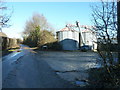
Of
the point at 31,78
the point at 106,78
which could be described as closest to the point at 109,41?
the point at 106,78

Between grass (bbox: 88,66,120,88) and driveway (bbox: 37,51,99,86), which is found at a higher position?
grass (bbox: 88,66,120,88)

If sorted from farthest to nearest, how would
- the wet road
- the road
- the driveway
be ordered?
the driveway < the road < the wet road

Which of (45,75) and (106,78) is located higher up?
(106,78)

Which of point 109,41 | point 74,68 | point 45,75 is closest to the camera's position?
point 109,41

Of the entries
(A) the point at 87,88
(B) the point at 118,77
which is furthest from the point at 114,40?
(A) the point at 87,88

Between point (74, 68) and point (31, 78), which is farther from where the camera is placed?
point (74, 68)

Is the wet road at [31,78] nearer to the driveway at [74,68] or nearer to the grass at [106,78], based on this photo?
the driveway at [74,68]

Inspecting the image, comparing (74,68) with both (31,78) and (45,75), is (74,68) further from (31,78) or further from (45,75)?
(31,78)

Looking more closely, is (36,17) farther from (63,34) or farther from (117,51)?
(117,51)

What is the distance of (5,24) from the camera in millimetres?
19109

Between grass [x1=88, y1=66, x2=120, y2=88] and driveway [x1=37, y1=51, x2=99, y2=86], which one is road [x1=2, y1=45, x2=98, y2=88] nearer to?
driveway [x1=37, y1=51, x2=99, y2=86]

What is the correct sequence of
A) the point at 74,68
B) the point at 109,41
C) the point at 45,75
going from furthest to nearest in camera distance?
the point at 74,68
the point at 45,75
the point at 109,41

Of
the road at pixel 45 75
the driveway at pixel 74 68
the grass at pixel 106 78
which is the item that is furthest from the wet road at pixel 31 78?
the grass at pixel 106 78

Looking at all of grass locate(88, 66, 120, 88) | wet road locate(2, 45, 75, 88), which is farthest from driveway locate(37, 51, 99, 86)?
grass locate(88, 66, 120, 88)
